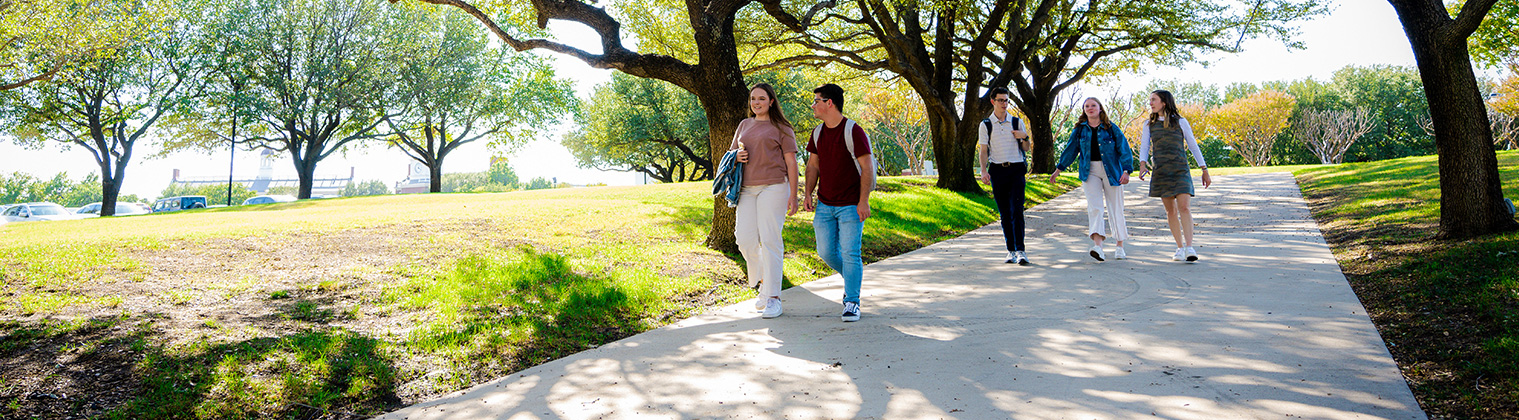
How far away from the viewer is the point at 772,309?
18.4 feet

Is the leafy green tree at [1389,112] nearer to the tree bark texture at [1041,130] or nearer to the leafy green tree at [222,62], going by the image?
the tree bark texture at [1041,130]

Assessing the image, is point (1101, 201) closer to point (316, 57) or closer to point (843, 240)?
point (843, 240)

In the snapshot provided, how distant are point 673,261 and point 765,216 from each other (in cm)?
241

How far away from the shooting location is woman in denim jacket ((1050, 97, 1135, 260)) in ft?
25.8

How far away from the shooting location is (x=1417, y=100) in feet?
196

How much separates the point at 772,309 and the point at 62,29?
18.5 metres

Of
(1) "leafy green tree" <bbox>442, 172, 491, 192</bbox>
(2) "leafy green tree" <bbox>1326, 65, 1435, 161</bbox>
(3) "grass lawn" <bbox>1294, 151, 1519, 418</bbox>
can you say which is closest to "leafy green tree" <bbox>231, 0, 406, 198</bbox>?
(3) "grass lawn" <bbox>1294, 151, 1519, 418</bbox>

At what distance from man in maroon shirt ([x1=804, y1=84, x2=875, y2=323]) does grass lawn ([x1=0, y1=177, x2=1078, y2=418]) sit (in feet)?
Result: 4.24

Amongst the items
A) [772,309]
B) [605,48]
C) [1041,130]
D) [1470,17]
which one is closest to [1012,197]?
[772,309]

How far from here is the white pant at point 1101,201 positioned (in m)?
7.93

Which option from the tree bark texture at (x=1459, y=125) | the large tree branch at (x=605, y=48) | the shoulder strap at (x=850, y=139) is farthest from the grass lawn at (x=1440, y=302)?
the large tree branch at (x=605, y=48)

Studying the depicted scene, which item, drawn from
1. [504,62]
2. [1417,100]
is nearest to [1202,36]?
[504,62]

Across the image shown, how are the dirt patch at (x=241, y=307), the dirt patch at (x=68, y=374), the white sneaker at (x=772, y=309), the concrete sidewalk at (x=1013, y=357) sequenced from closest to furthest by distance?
→ the concrete sidewalk at (x=1013, y=357) → the dirt patch at (x=68, y=374) → the dirt patch at (x=241, y=307) → the white sneaker at (x=772, y=309)

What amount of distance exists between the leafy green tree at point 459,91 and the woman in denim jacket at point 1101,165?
1062 inches
